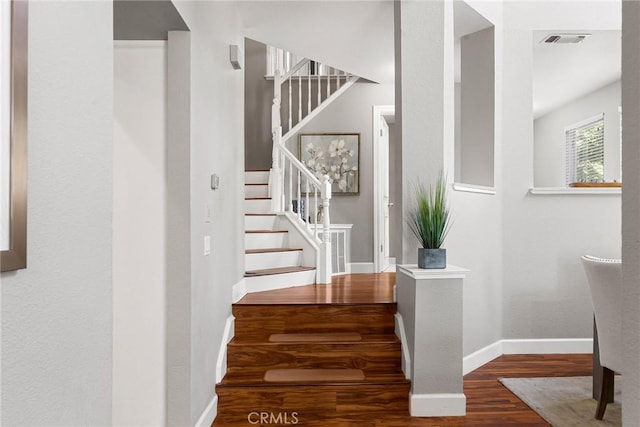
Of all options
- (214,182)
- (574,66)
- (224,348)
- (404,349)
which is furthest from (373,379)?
(574,66)

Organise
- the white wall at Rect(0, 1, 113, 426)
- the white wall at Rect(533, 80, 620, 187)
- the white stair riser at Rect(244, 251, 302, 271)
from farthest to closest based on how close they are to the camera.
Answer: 1. the white wall at Rect(533, 80, 620, 187)
2. the white stair riser at Rect(244, 251, 302, 271)
3. the white wall at Rect(0, 1, 113, 426)

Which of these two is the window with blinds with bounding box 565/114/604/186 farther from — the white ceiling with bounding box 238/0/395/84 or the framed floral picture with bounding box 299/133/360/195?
the white ceiling with bounding box 238/0/395/84

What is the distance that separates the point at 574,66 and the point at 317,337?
495 cm

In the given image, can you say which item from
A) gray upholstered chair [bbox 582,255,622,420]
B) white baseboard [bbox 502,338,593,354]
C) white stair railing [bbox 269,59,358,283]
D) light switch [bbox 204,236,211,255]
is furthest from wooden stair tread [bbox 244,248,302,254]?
gray upholstered chair [bbox 582,255,622,420]

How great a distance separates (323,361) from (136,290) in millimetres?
1317

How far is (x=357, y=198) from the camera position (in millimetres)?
6281

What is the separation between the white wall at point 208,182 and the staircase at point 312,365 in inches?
7.7

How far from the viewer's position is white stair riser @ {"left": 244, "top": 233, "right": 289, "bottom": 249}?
4602 mm

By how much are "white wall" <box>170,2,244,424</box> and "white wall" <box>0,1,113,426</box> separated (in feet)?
3.22

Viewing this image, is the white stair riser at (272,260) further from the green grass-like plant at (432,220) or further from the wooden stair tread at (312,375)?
the green grass-like plant at (432,220)

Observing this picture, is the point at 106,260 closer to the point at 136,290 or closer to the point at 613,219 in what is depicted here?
the point at 136,290

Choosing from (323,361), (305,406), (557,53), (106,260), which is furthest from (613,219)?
(106,260)

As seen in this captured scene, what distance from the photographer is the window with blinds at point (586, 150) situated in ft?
22.8

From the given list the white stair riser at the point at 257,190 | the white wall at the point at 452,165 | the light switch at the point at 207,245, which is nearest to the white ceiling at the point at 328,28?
the white wall at the point at 452,165
